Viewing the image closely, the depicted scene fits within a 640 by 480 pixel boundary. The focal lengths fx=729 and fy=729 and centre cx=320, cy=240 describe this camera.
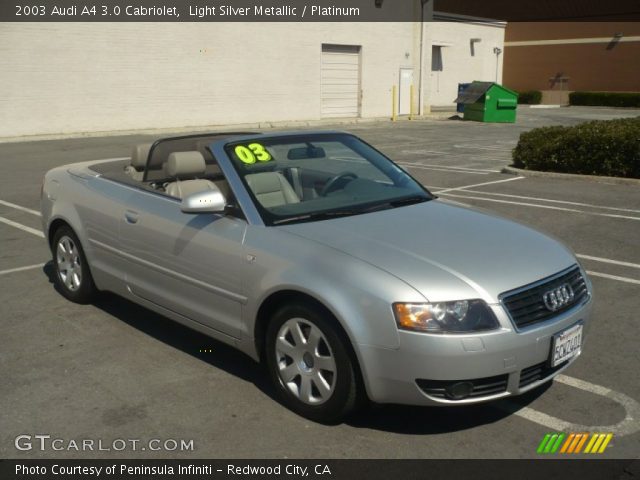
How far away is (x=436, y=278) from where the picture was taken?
365cm

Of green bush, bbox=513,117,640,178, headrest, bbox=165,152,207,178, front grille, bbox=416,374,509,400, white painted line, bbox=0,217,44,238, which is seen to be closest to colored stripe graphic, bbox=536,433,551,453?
front grille, bbox=416,374,509,400

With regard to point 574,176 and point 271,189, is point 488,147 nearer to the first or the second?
point 574,176

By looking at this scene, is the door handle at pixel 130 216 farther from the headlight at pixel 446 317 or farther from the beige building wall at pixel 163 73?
the beige building wall at pixel 163 73

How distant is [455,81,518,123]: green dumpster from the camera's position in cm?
2923

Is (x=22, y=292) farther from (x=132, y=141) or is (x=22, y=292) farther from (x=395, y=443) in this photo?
(x=132, y=141)

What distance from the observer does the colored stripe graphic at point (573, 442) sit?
371cm

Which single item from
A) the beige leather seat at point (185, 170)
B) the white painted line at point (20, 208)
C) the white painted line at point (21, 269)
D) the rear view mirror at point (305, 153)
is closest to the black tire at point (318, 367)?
the rear view mirror at point (305, 153)

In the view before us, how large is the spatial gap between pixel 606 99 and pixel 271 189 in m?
41.9

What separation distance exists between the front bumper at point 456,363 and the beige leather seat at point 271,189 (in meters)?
1.33

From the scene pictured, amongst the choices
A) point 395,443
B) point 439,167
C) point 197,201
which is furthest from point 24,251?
point 439,167

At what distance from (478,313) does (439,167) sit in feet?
39.1

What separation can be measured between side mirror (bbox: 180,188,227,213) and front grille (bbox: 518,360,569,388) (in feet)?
6.46

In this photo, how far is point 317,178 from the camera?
5059 millimetres

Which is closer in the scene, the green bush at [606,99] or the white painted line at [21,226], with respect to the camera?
the white painted line at [21,226]
